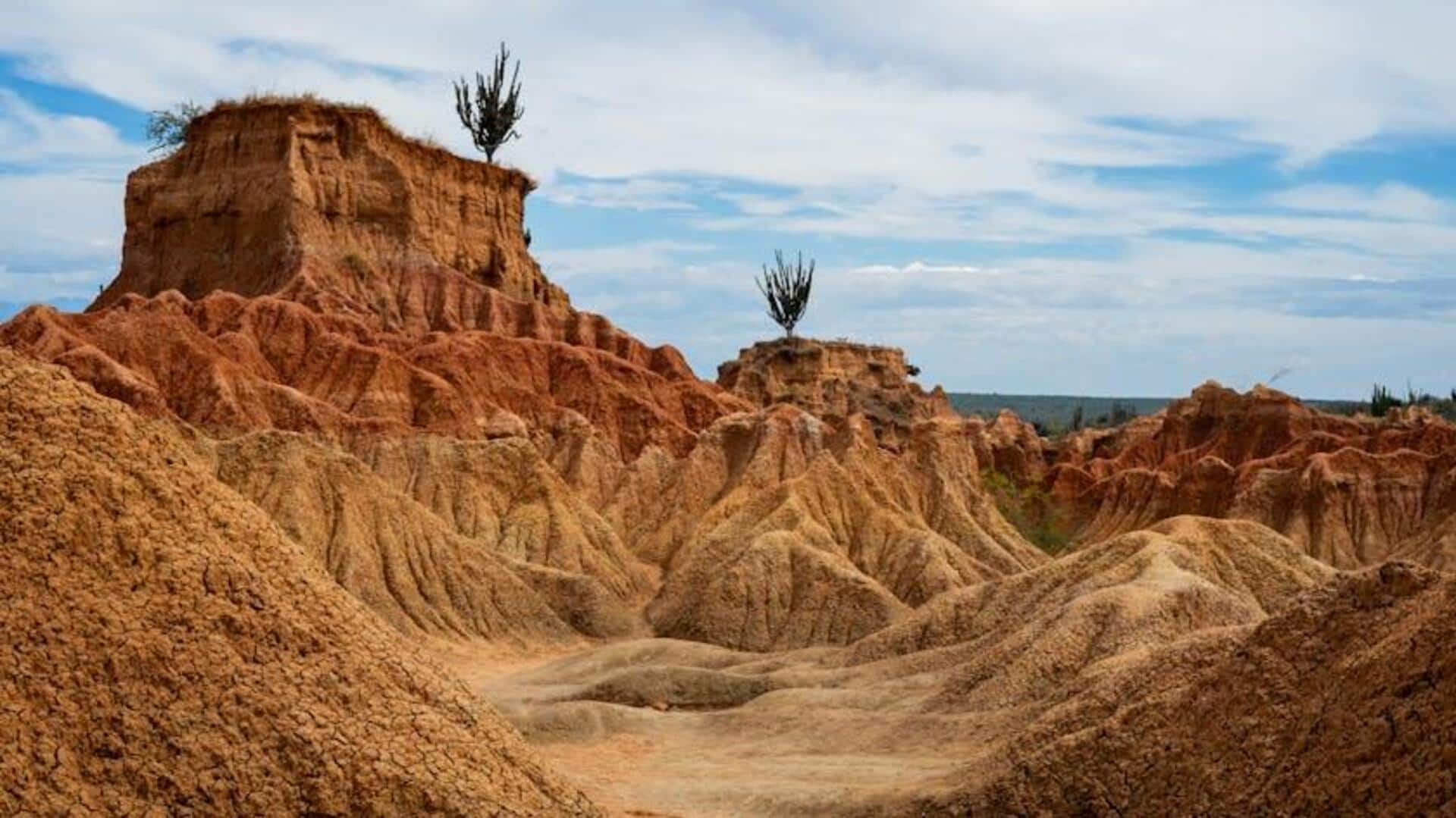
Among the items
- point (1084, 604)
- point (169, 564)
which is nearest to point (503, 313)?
point (1084, 604)

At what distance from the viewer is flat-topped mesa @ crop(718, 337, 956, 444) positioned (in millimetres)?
79875

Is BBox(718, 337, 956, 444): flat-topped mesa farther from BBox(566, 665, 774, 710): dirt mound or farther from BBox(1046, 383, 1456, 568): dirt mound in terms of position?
BBox(566, 665, 774, 710): dirt mound

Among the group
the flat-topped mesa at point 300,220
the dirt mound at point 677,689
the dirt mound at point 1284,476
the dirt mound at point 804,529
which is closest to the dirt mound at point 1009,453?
the dirt mound at point 1284,476

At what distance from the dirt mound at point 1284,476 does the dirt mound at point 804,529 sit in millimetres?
12011

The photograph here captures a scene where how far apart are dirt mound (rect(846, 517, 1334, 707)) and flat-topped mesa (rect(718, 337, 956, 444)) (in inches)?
1430

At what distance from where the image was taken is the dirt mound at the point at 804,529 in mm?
47188

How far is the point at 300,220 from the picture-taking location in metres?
62.4

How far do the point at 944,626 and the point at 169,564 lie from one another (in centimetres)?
2377

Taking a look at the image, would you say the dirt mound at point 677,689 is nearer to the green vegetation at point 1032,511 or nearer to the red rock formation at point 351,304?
the red rock formation at point 351,304

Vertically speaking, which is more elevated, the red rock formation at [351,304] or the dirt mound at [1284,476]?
the red rock formation at [351,304]

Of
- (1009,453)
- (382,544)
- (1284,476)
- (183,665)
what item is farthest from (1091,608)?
(1009,453)

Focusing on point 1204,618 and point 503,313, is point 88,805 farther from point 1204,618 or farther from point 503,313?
point 503,313

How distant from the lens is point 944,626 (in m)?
37.0

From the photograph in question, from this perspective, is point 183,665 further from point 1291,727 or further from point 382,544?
point 382,544
